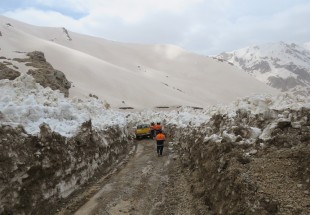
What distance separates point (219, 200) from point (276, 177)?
5.61 ft

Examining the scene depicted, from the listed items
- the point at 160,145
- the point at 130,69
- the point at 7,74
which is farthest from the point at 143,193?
the point at 130,69

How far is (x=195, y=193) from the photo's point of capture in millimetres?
11391

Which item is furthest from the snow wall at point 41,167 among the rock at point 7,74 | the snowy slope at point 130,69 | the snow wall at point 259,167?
the snowy slope at point 130,69

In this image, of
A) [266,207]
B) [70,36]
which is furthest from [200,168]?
[70,36]

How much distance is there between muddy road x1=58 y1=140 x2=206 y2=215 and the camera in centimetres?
1129

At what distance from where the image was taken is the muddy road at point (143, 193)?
11289 millimetres

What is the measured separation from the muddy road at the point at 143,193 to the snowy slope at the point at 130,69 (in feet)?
111

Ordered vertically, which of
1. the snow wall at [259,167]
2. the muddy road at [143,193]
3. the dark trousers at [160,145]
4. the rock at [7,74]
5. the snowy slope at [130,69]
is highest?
the snowy slope at [130,69]

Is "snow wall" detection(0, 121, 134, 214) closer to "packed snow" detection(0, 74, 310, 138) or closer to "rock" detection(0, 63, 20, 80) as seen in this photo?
"packed snow" detection(0, 74, 310, 138)

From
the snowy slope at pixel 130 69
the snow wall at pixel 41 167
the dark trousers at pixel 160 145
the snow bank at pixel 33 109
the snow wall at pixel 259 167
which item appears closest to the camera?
the snow wall at pixel 259 167

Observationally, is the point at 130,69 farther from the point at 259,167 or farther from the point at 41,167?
the point at 259,167

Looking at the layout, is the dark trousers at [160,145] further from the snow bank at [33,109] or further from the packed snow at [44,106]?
the packed snow at [44,106]

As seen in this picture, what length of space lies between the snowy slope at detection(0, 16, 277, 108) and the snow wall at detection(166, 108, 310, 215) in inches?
1551

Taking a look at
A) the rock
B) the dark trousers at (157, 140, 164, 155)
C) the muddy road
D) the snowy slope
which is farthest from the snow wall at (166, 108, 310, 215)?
the snowy slope
